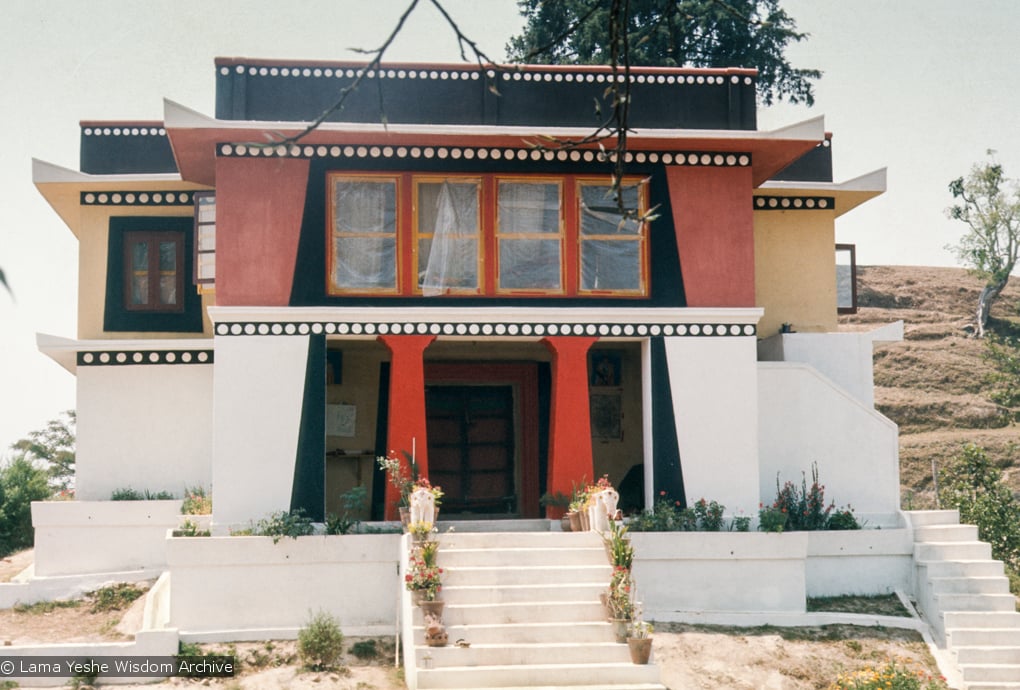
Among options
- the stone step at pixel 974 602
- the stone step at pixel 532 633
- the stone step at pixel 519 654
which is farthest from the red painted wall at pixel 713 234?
the stone step at pixel 519 654

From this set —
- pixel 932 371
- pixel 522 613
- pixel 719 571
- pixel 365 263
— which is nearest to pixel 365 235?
pixel 365 263

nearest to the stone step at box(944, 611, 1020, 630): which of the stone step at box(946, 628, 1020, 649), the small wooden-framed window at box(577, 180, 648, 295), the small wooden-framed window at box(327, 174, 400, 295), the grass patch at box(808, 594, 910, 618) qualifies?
the stone step at box(946, 628, 1020, 649)

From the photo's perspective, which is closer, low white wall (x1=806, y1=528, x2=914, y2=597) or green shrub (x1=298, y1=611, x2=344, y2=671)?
green shrub (x1=298, y1=611, x2=344, y2=671)

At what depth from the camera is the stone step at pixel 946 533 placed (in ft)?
52.6

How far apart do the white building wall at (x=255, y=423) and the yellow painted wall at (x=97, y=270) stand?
155 inches

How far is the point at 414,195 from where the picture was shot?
16156 millimetres

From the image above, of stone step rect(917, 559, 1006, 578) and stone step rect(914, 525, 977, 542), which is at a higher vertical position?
stone step rect(914, 525, 977, 542)

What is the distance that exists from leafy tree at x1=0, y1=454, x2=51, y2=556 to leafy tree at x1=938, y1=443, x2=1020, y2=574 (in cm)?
1538

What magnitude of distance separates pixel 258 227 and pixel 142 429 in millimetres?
4237

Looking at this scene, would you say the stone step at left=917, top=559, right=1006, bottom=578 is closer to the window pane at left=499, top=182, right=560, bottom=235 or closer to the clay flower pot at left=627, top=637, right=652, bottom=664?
the clay flower pot at left=627, top=637, right=652, bottom=664

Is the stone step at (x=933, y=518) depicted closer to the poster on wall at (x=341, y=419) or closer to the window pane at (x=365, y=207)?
the window pane at (x=365, y=207)

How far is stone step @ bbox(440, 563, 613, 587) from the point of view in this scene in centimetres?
1364

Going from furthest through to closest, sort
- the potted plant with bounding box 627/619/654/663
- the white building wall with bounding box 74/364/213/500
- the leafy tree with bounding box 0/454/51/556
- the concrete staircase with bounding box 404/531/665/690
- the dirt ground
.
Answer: the leafy tree with bounding box 0/454/51/556
the white building wall with bounding box 74/364/213/500
the dirt ground
the potted plant with bounding box 627/619/654/663
the concrete staircase with bounding box 404/531/665/690

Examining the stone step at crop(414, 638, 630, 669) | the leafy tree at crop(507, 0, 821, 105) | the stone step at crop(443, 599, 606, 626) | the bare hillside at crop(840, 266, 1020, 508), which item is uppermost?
the leafy tree at crop(507, 0, 821, 105)
